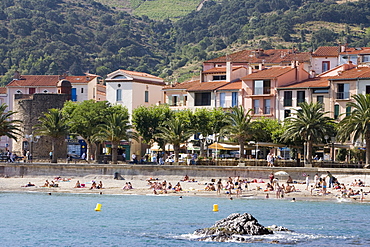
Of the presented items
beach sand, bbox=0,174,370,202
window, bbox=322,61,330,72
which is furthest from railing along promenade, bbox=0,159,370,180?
window, bbox=322,61,330,72

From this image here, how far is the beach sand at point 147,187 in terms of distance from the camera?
5750cm

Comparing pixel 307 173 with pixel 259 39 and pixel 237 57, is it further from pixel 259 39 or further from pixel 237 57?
pixel 259 39

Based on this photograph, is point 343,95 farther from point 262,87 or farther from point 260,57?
point 260,57

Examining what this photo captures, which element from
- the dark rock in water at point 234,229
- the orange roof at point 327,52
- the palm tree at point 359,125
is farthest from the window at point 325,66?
the dark rock in water at point 234,229

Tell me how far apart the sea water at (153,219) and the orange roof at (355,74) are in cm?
2229

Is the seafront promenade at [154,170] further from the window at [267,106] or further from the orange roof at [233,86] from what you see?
the orange roof at [233,86]

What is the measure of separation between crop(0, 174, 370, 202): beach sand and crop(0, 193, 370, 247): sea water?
113 centimetres

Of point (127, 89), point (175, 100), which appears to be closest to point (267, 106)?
point (175, 100)

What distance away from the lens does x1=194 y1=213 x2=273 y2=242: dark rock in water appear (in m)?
37.9

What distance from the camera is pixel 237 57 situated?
4353 inches

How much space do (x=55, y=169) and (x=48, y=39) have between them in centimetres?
13117

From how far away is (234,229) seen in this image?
126 feet

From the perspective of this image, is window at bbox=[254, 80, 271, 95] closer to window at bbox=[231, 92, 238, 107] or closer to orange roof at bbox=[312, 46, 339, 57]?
window at bbox=[231, 92, 238, 107]

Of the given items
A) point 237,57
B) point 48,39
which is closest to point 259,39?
point 48,39
